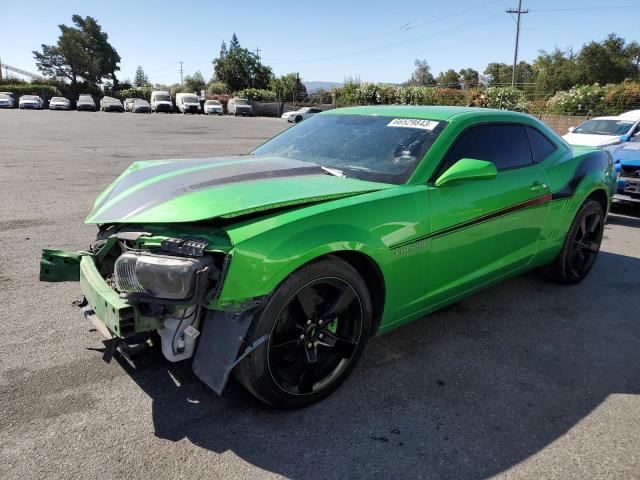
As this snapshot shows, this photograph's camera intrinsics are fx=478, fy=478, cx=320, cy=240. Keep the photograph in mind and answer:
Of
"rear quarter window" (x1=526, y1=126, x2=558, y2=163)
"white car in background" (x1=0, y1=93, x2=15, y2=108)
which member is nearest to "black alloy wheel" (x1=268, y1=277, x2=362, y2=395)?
"rear quarter window" (x1=526, y1=126, x2=558, y2=163)

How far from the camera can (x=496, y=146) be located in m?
3.58

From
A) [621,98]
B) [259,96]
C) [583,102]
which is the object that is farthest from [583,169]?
[259,96]

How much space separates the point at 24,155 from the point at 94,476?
12.3m

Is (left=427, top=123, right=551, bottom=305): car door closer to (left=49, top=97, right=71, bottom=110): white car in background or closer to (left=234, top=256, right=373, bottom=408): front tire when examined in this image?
(left=234, top=256, right=373, bottom=408): front tire

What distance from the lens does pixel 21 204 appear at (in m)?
6.81

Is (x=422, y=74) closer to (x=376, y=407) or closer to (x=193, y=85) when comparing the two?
(x=193, y=85)

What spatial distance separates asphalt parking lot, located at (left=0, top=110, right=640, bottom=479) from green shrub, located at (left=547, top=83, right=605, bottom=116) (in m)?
21.1

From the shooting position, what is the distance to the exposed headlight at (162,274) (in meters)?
2.10

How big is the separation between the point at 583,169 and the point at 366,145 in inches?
89.3

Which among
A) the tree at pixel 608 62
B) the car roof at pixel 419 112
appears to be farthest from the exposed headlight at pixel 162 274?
the tree at pixel 608 62

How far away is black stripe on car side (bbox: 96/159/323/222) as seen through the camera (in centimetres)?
261

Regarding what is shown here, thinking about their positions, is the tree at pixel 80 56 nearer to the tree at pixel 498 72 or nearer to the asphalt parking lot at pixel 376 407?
the tree at pixel 498 72

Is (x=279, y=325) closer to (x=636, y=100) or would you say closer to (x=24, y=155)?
(x=24, y=155)

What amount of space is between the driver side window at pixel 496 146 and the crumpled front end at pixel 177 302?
162 cm
